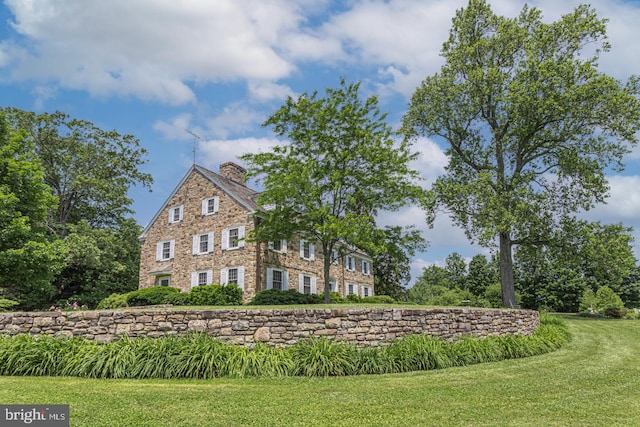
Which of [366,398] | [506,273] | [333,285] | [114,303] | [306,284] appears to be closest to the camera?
[366,398]

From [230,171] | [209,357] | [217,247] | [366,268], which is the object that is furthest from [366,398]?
[366,268]

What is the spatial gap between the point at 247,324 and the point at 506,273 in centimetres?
1415

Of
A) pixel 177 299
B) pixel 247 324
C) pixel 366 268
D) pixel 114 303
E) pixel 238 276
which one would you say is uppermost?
pixel 366 268

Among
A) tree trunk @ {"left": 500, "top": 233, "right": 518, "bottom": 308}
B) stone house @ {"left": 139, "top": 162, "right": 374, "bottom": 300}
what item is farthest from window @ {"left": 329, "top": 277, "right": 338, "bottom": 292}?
tree trunk @ {"left": 500, "top": 233, "right": 518, "bottom": 308}

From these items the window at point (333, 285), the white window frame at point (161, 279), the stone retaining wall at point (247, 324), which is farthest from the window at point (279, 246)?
the stone retaining wall at point (247, 324)

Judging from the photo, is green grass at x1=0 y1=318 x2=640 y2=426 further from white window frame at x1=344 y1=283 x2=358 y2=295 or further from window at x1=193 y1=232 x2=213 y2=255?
white window frame at x1=344 y1=283 x2=358 y2=295

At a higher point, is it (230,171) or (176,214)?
(230,171)

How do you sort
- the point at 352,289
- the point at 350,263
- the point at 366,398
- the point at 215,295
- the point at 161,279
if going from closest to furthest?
the point at 366,398
the point at 215,295
the point at 161,279
the point at 352,289
the point at 350,263

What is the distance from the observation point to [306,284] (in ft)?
78.1

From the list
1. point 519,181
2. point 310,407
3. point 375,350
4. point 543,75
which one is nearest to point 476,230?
point 519,181

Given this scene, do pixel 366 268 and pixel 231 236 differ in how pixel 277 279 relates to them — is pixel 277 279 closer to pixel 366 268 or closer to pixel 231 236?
pixel 231 236

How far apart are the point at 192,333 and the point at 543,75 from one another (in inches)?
675

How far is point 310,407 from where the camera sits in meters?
5.82

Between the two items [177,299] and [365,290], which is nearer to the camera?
[177,299]
